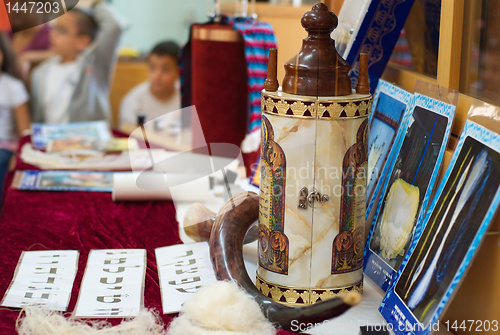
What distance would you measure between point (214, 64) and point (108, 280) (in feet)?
2.88

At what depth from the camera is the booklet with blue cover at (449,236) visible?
30.0 inches

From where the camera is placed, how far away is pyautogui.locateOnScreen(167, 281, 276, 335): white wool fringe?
831mm

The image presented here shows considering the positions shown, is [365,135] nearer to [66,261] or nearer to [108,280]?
[108,280]

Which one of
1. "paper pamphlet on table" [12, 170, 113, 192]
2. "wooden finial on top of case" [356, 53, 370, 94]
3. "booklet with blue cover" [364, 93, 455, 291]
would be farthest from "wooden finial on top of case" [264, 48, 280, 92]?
"paper pamphlet on table" [12, 170, 113, 192]

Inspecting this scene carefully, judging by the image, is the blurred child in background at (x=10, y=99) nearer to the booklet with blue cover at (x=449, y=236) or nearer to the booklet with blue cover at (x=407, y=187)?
the booklet with blue cover at (x=407, y=187)

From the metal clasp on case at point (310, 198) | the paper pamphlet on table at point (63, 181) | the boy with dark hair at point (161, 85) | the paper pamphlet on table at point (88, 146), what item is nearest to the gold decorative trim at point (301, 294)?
the metal clasp on case at point (310, 198)

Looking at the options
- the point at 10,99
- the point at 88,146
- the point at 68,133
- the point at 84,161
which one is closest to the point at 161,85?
the point at 10,99

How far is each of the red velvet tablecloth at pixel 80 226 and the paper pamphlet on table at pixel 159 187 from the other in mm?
21

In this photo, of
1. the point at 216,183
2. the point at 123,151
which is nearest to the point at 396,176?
the point at 216,183

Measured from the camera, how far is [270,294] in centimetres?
96

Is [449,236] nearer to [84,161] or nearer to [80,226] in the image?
[80,226]

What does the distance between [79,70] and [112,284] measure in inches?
116

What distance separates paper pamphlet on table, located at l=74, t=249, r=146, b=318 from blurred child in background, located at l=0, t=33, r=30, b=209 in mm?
2401

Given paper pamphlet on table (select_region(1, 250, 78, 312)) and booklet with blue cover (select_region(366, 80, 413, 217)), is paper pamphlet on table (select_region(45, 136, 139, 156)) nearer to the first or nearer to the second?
paper pamphlet on table (select_region(1, 250, 78, 312))
